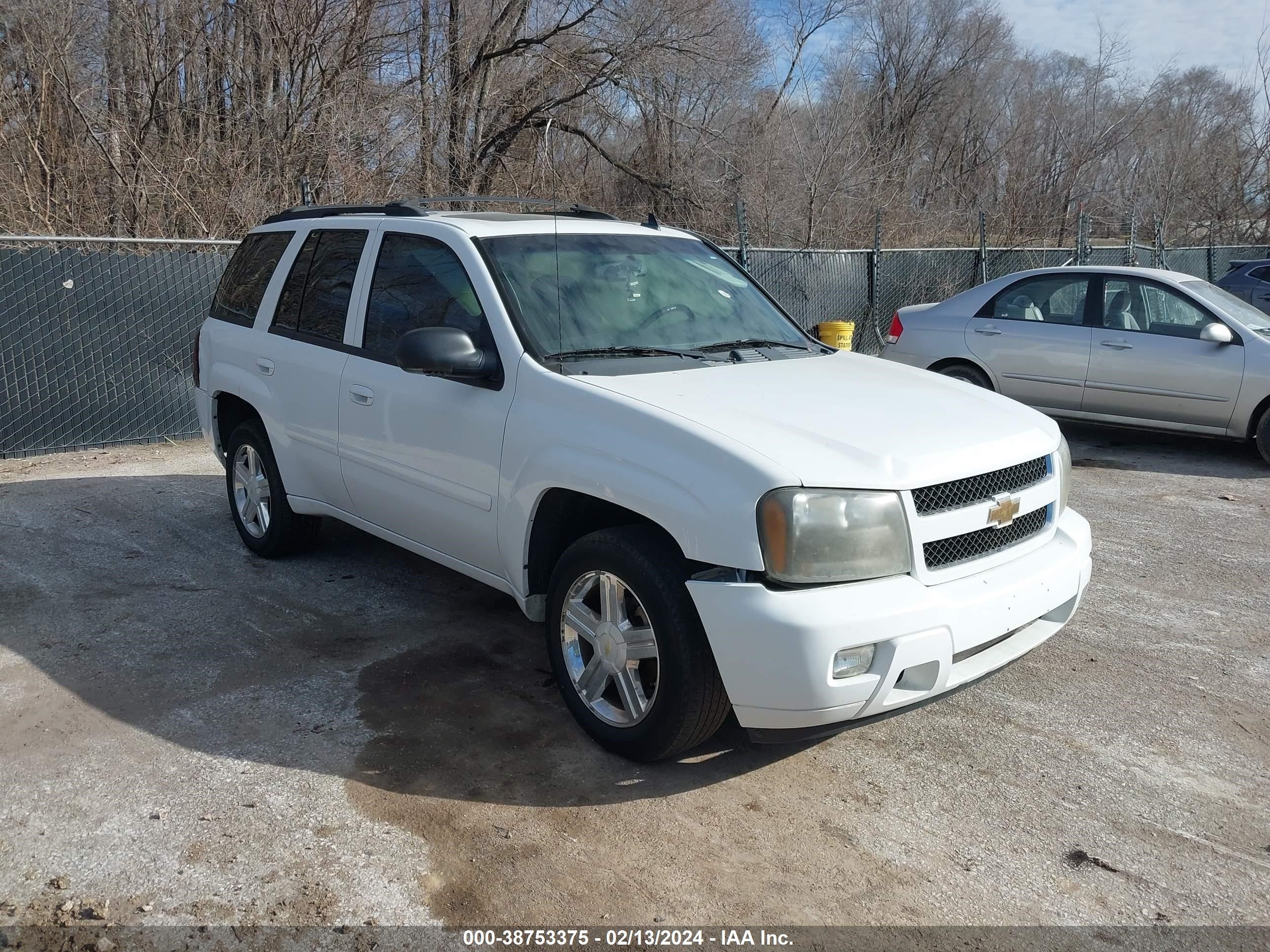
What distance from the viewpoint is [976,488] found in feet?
11.7

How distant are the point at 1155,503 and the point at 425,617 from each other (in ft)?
17.3

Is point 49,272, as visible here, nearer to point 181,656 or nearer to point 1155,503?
point 181,656

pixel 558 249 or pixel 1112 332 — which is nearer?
pixel 558 249

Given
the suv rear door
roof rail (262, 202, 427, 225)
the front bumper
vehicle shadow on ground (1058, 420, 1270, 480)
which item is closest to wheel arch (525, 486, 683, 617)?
the front bumper

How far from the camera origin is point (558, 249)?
4574 millimetres

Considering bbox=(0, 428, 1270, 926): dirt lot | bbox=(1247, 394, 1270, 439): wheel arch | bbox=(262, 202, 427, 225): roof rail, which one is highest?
bbox=(262, 202, 427, 225): roof rail

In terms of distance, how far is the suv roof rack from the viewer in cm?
505

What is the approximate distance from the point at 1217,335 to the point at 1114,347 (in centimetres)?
78

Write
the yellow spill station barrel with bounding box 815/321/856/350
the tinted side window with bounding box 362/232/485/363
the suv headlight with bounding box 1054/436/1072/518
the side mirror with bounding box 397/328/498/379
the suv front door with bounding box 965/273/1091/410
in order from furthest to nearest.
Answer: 1. the yellow spill station barrel with bounding box 815/321/856/350
2. the suv front door with bounding box 965/273/1091/410
3. the tinted side window with bounding box 362/232/485/363
4. the suv headlight with bounding box 1054/436/1072/518
5. the side mirror with bounding box 397/328/498/379

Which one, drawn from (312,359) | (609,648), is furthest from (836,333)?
(609,648)

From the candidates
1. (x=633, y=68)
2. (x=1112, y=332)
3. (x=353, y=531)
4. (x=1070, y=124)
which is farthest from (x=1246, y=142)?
(x=353, y=531)

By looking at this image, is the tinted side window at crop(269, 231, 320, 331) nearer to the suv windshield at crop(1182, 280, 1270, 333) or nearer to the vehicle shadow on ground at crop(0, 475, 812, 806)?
the vehicle shadow on ground at crop(0, 475, 812, 806)

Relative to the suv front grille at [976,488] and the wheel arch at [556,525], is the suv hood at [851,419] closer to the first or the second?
the suv front grille at [976,488]

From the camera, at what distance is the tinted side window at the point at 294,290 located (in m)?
5.46
